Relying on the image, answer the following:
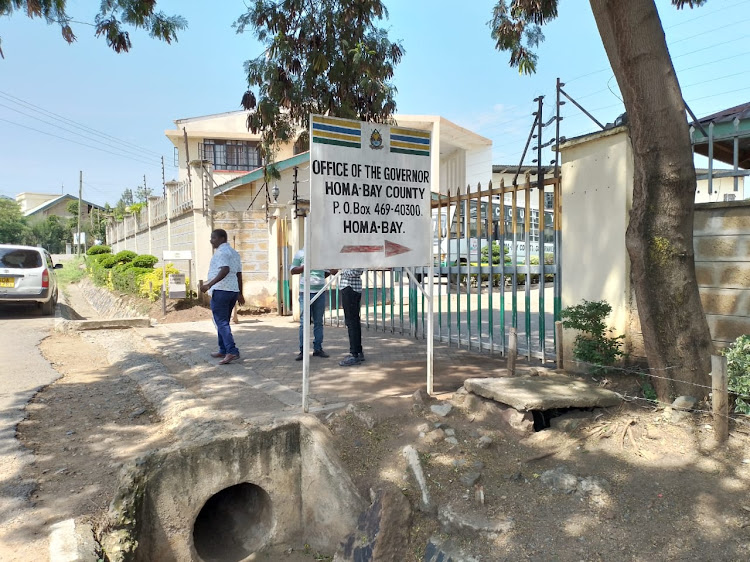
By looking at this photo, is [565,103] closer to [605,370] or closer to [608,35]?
[608,35]

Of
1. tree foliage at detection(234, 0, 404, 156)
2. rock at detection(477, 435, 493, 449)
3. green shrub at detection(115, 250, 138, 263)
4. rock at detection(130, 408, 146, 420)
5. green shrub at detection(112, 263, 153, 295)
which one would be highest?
tree foliage at detection(234, 0, 404, 156)

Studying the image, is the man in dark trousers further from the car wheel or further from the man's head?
the car wheel

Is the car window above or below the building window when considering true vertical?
below

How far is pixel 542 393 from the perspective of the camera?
3.94m

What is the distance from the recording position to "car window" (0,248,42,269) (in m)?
12.0

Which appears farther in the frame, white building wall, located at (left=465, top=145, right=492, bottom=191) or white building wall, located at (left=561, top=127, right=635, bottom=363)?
white building wall, located at (left=465, top=145, right=492, bottom=191)

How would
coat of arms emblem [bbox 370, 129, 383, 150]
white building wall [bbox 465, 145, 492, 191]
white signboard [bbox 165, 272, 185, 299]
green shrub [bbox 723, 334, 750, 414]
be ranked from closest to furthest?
green shrub [bbox 723, 334, 750, 414], coat of arms emblem [bbox 370, 129, 383, 150], white signboard [bbox 165, 272, 185, 299], white building wall [bbox 465, 145, 492, 191]

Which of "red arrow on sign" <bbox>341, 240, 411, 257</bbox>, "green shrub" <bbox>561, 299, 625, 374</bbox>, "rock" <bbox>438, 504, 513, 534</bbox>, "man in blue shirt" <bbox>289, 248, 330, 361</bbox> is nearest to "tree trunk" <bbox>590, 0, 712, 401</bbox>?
"green shrub" <bbox>561, 299, 625, 374</bbox>

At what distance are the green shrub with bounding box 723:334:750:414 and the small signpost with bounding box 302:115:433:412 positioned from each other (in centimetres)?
221

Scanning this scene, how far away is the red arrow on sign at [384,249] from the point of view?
4379 mm

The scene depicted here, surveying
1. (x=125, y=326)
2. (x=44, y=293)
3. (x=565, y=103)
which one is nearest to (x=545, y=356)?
(x=565, y=103)

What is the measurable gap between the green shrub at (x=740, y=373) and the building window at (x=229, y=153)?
26416 millimetres

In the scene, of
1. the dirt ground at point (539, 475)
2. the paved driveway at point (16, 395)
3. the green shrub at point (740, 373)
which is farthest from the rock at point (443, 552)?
the paved driveway at point (16, 395)

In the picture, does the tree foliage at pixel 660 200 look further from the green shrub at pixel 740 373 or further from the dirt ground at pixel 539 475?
the dirt ground at pixel 539 475
